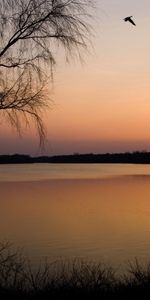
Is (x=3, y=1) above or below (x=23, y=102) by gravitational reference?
above

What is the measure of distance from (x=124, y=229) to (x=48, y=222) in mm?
4574

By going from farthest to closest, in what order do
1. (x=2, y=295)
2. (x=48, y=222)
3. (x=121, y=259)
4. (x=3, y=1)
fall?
(x=48, y=222) < (x=121, y=259) < (x=3, y=1) < (x=2, y=295)

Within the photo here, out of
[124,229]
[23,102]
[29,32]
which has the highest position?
[29,32]

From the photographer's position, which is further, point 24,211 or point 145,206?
point 145,206

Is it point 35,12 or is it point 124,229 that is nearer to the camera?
point 35,12

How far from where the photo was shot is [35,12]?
9.28 meters

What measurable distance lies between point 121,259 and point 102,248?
2250mm

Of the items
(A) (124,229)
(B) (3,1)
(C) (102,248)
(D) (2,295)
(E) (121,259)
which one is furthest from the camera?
(A) (124,229)

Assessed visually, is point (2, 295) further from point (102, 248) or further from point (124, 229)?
point (124, 229)

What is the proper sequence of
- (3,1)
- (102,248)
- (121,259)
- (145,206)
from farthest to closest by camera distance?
1. (145,206)
2. (102,248)
3. (121,259)
4. (3,1)

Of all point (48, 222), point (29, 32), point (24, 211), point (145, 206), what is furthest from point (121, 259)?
point (145, 206)

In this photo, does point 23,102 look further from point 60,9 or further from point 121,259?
point 121,259

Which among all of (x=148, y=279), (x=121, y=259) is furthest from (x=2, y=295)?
(x=121, y=259)

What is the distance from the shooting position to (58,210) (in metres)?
30.4
